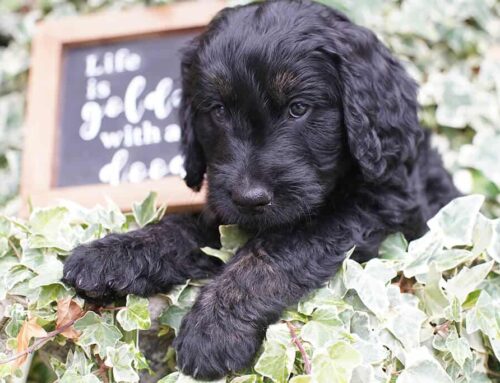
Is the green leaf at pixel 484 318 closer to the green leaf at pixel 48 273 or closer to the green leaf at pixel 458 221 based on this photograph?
the green leaf at pixel 458 221

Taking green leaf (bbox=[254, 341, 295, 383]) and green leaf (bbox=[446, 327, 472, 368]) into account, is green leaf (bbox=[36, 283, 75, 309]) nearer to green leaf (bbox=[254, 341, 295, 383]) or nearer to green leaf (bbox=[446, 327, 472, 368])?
green leaf (bbox=[254, 341, 295, 383])

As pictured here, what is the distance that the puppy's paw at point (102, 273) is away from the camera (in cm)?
227

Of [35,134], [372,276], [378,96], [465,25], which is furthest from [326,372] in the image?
[465,25]

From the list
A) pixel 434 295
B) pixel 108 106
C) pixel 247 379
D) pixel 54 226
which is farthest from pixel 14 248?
pixel 434 295

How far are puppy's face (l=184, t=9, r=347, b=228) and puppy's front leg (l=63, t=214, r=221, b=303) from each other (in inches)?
8.9

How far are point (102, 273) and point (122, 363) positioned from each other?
12.0 inches

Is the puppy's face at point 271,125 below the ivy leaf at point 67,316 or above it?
above

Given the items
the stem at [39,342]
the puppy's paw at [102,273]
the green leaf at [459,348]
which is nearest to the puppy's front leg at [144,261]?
the puppy's paw at [102,273]

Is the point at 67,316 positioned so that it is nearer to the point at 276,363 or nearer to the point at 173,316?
the point at 173,316

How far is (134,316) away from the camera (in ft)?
7.36

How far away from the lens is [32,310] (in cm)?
228

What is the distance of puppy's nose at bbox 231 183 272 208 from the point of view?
7.47ft

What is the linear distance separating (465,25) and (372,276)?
2315mm

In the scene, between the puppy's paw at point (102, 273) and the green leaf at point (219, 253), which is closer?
the puppy's paw at point (102, 273)
